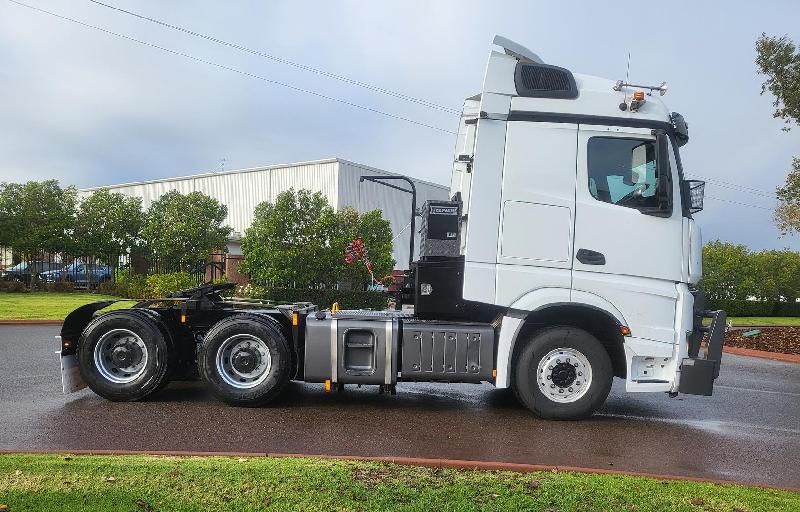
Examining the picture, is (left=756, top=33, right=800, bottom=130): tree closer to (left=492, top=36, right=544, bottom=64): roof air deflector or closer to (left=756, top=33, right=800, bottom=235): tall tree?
(left=756, top=33, right=800, bottom=235): tall tree

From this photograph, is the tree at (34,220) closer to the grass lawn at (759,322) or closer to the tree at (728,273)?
the grass lawn at (759,322)

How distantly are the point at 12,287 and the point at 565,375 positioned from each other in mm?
31333

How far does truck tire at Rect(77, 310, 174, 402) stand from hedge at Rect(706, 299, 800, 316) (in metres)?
29.4

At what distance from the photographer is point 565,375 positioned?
6789 millimetres

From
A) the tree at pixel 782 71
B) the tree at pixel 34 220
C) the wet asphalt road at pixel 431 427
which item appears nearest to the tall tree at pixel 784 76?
the tree at pixel 782 71

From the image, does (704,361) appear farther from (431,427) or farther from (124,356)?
(124,356)

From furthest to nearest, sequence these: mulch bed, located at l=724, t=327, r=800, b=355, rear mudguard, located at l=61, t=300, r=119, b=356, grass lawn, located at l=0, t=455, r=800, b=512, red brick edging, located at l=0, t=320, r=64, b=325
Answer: red brick edging, located at l=0, t=320, r=64, b=325, mulch bed, located at l=724, t=327, r=800, b=355, rear mudguard, located at l=61, t=300, r=119, b=356, grass lawn, located at l=0, t=455, r=800, b=512

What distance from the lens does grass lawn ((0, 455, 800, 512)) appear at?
386 cm

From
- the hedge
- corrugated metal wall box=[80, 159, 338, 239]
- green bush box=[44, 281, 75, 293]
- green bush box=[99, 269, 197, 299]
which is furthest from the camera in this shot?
corrugated metal wall box=[80, 159, 338, 239]

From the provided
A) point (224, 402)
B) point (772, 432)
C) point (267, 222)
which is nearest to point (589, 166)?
point (772, 432)

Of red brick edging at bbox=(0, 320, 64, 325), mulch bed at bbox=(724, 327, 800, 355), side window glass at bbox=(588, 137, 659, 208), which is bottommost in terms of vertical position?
mulch bed at bbox=(724, 327, 800, 355)

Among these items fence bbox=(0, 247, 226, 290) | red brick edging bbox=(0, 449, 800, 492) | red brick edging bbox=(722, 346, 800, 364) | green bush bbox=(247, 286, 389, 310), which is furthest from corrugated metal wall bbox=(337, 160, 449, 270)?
red brick edging bbox=(0, 449, 800, 492)

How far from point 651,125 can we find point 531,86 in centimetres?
134

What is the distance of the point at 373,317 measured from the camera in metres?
7.21
